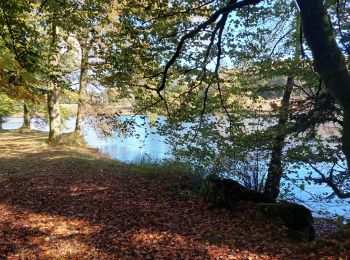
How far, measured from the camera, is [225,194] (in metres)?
8.00

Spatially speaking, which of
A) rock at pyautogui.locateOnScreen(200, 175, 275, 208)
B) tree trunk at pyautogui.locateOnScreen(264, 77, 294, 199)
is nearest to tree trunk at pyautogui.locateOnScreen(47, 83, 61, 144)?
rock at pyautogui.locateOnScreen(200, 175, 275, 208)

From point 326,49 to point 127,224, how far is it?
506 centimetres

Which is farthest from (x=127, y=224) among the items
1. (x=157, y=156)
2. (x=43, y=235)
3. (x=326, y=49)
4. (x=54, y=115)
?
(x=54, y=115)

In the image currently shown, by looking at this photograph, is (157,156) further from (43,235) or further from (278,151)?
(43,235)

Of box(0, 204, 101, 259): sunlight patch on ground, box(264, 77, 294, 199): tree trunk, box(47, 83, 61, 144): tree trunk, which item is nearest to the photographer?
box(0, 204, 101, 259): sunlight patch on ground

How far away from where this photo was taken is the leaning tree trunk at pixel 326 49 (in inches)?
124

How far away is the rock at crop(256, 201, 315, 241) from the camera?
6.73 meters

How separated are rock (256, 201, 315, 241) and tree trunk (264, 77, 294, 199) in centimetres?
277

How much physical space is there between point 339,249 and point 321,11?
10.4 feet

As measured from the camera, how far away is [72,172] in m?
11.0

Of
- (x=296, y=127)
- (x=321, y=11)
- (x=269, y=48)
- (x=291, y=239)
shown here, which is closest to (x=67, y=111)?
(x=269, y=48)

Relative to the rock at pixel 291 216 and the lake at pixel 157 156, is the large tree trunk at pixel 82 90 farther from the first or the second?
the rock at pixel 291 216

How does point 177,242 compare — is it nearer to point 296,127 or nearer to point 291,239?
point 291,239

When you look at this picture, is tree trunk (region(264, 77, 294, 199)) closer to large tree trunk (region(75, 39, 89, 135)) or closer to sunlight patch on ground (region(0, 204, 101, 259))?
sunlight patch on ground (region(0, 204, 101, 259))
